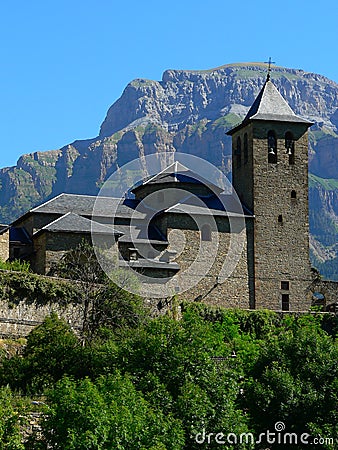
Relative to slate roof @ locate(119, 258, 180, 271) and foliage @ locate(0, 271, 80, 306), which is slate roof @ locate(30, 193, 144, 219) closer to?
slate roof @ locate(119, 258, 180, 271)

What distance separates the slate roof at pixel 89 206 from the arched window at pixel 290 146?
10227 mm

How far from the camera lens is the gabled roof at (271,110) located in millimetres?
62969

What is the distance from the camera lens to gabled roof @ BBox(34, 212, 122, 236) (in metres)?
54.4

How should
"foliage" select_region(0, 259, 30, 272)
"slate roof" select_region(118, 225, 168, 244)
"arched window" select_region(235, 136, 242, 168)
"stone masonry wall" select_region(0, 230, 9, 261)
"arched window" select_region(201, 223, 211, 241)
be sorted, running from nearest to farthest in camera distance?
"foliage" select_region(0, 259, 30, 272) < "stone masonry wall" select_region(0, 230, 9, 261) < "slate roof" select_region(118, 225, 168, 244) < "arched window" select_region(201, 223, 211, 241) < "arched window" select_region(235, 136, 242, 168)

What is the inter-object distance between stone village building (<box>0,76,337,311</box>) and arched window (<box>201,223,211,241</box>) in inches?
2.5

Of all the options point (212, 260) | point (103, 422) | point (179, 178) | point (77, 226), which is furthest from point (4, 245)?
point (103, 422)

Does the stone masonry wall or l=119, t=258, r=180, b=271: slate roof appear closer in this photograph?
l=119, t=258, r=180, b=271: slate roof

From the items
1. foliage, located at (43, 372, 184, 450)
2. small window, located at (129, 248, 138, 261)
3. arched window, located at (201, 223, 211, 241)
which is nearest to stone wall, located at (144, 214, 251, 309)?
arched window, located at (201, 223, 211, 241)

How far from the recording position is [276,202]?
6147 cm

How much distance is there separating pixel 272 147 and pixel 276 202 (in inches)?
143

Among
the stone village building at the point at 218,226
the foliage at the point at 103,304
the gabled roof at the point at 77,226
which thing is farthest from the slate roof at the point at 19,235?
the foliage at the point at 103,304

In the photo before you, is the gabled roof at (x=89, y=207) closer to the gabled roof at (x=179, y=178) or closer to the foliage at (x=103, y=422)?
the gabled roof at (x=179, y=178)

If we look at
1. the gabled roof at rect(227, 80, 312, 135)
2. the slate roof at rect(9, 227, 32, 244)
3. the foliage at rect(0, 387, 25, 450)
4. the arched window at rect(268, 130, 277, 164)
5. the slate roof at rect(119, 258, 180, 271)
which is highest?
the gabled roof at rect(227, 80, 312, 135)

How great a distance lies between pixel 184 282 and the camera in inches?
2258
